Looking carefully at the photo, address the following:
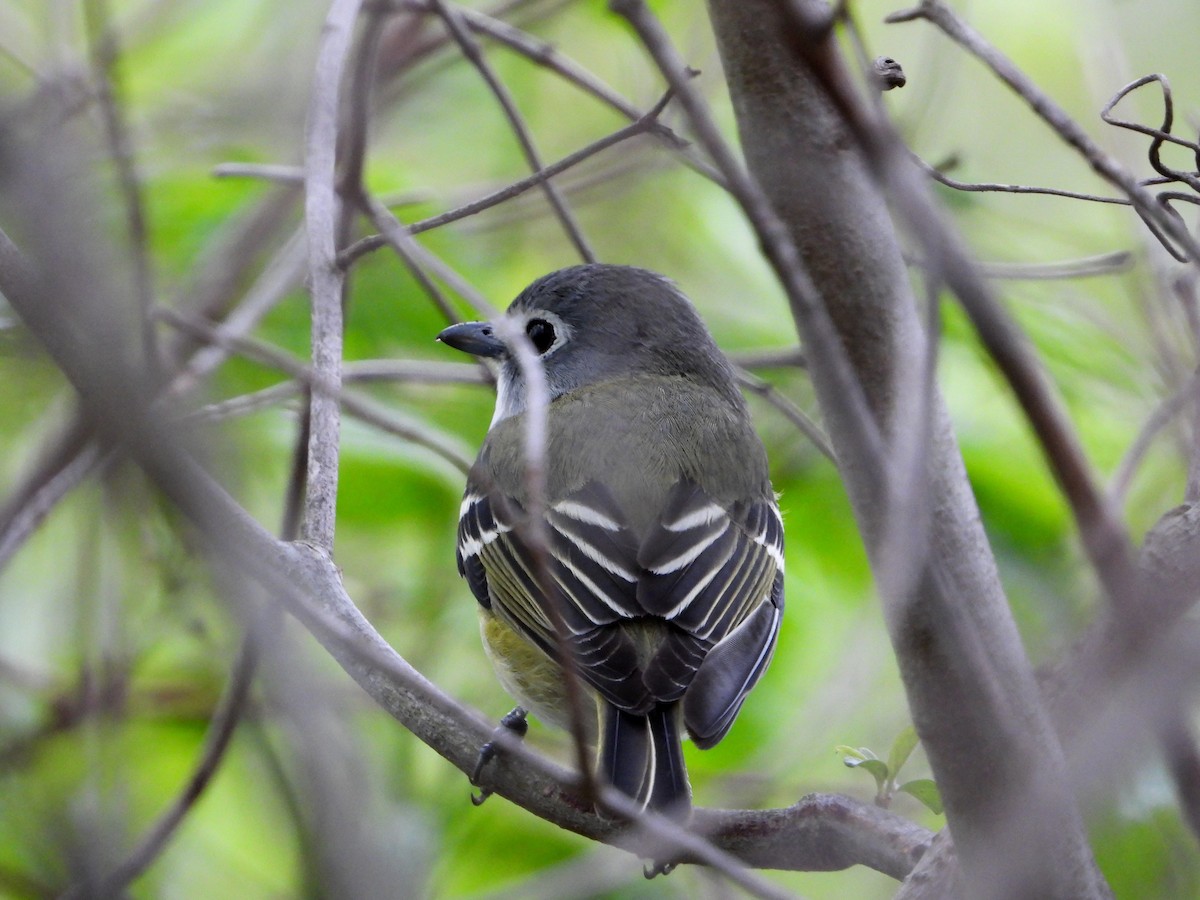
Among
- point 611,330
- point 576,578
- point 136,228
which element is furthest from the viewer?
point 611,330

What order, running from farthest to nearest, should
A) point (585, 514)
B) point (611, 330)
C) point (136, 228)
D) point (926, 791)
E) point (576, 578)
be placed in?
1. point (611, 330)
2. point (585, 514)
3. point (576, 578)
4. point (926, 791)
5. point (136, 228)

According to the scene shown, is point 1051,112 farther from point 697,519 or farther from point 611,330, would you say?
point 611,330

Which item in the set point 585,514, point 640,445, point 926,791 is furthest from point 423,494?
point 926,791

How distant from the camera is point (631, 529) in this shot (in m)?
3.21

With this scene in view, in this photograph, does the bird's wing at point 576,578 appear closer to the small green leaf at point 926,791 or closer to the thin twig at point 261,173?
the small green leaf at point 926,791

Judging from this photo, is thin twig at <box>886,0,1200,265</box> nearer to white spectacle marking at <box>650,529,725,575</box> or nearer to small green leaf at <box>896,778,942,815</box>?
small green leaf at <box>896,778,942,815</box>

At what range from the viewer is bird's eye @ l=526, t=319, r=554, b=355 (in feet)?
13.5

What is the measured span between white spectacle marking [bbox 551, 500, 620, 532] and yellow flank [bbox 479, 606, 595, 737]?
32 cm

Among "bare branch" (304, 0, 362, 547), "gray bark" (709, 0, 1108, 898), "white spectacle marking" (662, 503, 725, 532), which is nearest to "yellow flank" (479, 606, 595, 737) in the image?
"white spectacle marking" (662, 503, 725, 532)

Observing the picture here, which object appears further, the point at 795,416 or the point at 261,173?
the point at 795,416

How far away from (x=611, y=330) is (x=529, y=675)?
1.33 meters

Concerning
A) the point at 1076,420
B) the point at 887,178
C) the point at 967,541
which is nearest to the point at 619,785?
the point at 967,541

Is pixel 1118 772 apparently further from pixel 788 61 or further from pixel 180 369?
pixel 180 369

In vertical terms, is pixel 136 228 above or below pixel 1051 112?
above
